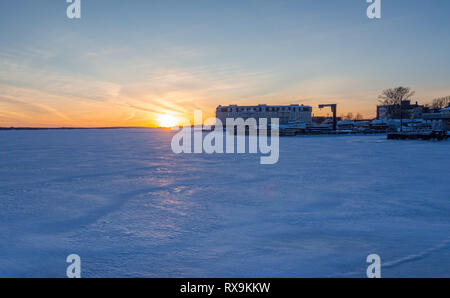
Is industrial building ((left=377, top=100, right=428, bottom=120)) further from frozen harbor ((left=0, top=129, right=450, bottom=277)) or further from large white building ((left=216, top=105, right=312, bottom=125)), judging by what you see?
frozen harbor ((left=0, top=129, right=450, bottom=277))

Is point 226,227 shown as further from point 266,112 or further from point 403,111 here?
point 266,112

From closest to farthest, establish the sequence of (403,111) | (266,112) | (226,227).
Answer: (226,227)
(403,111)
(266,112)

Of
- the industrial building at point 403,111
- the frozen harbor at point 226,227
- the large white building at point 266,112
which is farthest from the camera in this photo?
the large white building at point 266,112

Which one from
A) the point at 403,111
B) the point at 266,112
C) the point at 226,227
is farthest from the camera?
the point at 266,112

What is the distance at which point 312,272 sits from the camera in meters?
3.66

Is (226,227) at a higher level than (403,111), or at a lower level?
lower

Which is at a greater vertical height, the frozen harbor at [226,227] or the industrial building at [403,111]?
the industrial building at [403,111]

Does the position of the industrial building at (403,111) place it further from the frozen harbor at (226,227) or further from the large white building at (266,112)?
the frozen harbor at (226,227)

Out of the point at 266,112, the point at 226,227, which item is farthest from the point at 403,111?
the point at 226,227

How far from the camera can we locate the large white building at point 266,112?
372ft

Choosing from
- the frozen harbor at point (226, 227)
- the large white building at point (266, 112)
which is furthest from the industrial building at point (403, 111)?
the frozen harbor at point (226, 227)

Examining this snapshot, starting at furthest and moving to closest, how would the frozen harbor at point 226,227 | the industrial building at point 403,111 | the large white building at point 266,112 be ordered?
the large white building at point 266,112, the industrial building at point 403,111, the frozen harbor at point 226,227

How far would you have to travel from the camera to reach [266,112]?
375 feet
